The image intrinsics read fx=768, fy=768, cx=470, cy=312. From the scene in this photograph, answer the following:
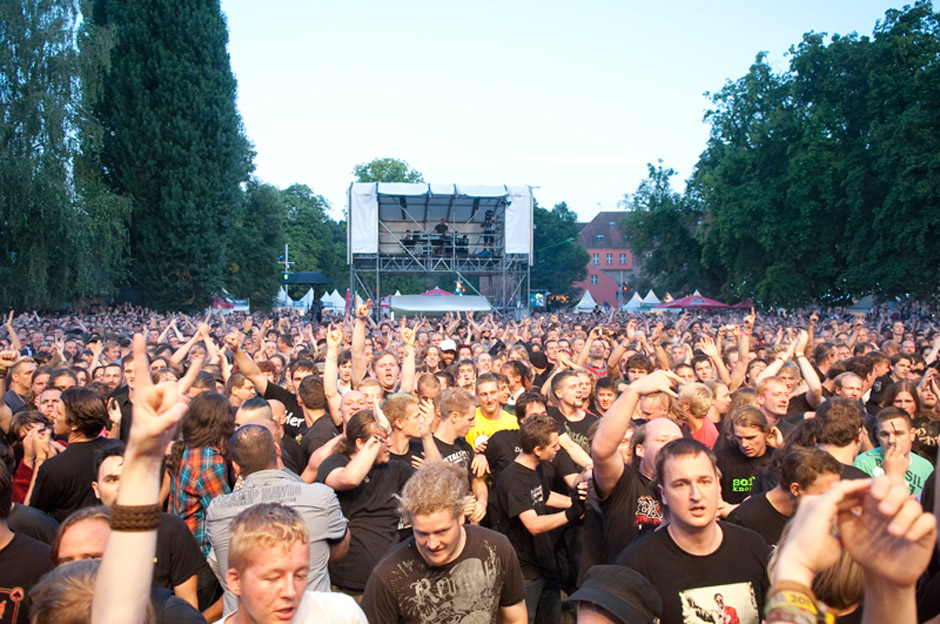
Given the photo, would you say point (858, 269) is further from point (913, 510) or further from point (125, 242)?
point (913, 510)

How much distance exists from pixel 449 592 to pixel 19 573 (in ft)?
5.24

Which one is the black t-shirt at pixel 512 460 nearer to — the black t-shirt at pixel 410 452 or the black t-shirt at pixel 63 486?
the black t-shirt at pixel 410 452

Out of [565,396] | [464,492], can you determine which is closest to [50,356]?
[565,396]

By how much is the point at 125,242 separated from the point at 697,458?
32623 millimetres

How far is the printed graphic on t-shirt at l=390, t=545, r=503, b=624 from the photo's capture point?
3055 millimetres

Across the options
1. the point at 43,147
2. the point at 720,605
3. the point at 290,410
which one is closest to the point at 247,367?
the point at 290,410

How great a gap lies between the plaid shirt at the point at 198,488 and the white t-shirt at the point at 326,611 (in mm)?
1453

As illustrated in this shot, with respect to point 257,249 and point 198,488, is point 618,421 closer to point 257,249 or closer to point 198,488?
point 198,488

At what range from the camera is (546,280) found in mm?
74938

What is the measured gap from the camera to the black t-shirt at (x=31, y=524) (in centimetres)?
338

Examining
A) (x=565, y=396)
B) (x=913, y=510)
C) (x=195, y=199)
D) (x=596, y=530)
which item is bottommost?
(x=596, y=530)

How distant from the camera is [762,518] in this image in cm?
340

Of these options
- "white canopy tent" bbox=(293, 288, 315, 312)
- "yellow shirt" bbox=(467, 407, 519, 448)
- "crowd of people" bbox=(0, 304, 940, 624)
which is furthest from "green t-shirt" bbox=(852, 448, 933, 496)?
"white canopy tent" bbox=(293, 288, 315, 312)

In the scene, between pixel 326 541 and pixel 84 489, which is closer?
pixel 326 541
